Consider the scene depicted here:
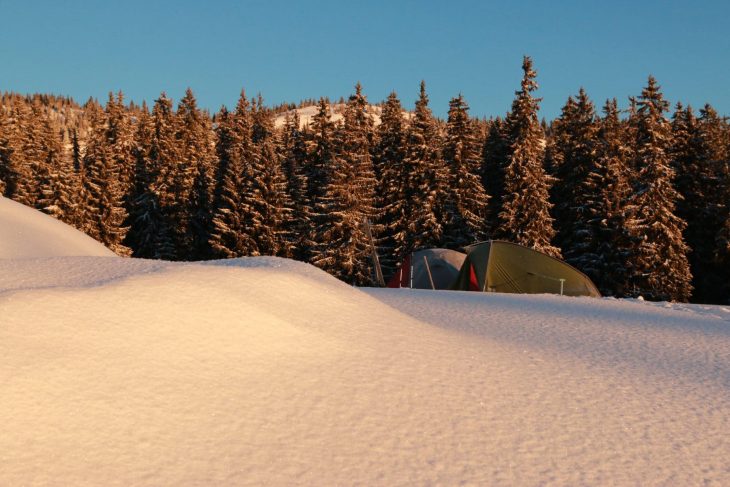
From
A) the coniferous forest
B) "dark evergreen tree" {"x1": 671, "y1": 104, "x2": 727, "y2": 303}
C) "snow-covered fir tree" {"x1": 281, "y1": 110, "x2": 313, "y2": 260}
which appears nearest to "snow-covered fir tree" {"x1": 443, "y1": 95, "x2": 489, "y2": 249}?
the coniferous forest

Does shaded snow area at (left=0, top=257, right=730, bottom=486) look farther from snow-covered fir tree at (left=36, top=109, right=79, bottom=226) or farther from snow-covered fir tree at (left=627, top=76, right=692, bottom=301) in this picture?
snow-covered fir tree at (left=36, top=109, right=79, bottom=226)

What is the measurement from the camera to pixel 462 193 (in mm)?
34312

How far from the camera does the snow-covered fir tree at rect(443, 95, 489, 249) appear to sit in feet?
112

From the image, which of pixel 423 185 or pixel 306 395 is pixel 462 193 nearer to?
pixel 423 185

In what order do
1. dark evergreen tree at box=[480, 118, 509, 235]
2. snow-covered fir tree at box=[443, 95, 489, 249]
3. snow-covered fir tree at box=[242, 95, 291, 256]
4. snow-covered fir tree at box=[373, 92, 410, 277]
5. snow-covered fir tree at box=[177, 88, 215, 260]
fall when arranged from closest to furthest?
1. snow-covered fir tree at box=[443, 95, 489, 249]
2. snow-covered fir tree at box=[373, 92, 410, 277]
3. dark evergreen tree at box=[480, 118, 509, 235]
4. snow-covered fir tree at box=[242, 95, 291, 256]
5. snow-covered fir tree at box=[177, 88, 215, 260]

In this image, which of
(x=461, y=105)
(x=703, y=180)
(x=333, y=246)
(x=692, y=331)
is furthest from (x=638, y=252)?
(x=692, y=331)

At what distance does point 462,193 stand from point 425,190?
2.35 metres

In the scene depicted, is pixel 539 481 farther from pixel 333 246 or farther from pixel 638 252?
pixel 333 246

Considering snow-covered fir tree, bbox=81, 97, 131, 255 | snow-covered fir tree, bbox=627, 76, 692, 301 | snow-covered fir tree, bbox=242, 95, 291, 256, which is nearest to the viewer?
snow-covered fir tree, bbox=627, 76, 692, 301

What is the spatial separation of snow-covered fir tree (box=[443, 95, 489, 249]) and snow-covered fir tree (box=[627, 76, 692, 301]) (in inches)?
340

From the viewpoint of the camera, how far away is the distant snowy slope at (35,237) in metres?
13.0

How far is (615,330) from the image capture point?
825 centimetres

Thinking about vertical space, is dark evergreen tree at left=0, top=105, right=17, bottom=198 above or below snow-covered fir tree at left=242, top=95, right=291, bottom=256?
above

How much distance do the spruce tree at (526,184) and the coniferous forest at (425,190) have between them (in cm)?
8
